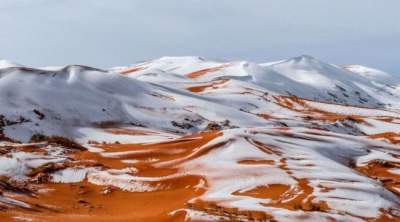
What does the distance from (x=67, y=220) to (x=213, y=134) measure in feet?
117

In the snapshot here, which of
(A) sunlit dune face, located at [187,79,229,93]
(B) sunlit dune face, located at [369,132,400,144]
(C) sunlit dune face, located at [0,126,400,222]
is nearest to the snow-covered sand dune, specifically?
(C) sunlit dune face, located at [0,126,400,222]

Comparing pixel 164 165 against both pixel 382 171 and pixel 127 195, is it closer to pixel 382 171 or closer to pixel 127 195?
pixel 127 195

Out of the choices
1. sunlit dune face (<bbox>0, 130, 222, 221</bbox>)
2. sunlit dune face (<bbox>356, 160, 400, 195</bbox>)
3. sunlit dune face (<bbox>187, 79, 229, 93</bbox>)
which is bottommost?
sunlit dune face (<bbox>356, 160, 400, 195</bbox>)

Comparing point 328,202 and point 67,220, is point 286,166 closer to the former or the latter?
point 328,202

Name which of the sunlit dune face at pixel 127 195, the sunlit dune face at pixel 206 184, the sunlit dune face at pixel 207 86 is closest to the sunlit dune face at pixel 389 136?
the sunlit dune face at pixel 206 184

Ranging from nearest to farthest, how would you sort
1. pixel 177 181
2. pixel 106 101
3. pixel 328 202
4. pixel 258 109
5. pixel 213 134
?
pixel 328 202
pixel 177 181
pixel 213 134
pixel 106 101
pixel 258 109

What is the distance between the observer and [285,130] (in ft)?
256

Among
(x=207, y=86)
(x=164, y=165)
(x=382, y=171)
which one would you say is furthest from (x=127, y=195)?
(x=207, y=86)

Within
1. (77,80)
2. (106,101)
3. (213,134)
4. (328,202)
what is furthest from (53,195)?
(77,80)

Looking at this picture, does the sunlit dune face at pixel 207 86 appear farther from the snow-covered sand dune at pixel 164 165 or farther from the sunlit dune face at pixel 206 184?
the sunlit dune face at pixel 206 184

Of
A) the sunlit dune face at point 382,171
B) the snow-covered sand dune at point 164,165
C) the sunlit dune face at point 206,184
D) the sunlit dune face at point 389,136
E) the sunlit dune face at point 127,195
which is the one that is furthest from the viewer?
the sunlit dune face at point 389,136

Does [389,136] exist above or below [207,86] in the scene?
below

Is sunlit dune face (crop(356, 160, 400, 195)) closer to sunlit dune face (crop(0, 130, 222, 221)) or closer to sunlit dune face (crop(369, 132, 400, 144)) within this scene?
sunlit dune face (crop(0, 130, 222, 221))

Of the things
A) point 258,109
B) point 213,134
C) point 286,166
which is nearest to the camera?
point 286,166
